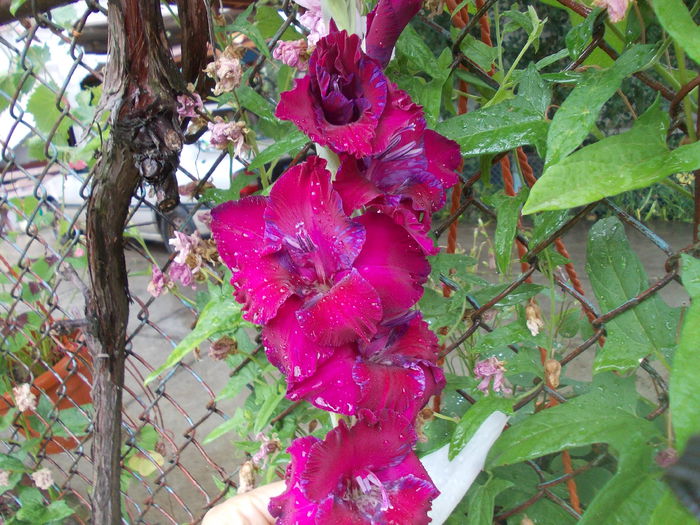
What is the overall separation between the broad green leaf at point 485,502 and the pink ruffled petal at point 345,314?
35 cm

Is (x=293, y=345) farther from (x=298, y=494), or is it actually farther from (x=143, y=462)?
(x=143, y=462)

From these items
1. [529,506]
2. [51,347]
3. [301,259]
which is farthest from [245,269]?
[51,347]

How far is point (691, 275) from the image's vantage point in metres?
0.44

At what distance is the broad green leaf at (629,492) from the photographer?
46 cm

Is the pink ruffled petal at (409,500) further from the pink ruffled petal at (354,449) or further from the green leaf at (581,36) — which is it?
the green leaf at (581,36)

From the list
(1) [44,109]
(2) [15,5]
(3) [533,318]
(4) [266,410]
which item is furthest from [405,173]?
(1) [44,109]

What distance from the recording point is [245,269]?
1.41 ft

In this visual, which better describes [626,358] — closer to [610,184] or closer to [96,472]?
[610,184]

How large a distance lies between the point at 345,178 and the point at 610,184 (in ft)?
0.64

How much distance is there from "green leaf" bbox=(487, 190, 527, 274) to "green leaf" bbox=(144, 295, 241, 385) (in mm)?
290

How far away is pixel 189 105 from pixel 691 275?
54cm

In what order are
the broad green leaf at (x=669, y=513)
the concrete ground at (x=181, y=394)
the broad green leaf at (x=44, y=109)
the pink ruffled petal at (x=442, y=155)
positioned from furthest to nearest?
the concrete ground at (x=181, y=394), the broad green leaf at (x=44, y=109), the pink ruffled petal at (x=442, y=155), the broad green leaf at (x=669, y=513)

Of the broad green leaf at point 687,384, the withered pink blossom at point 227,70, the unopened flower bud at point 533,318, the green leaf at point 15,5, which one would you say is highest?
the green leaf at point 15,5

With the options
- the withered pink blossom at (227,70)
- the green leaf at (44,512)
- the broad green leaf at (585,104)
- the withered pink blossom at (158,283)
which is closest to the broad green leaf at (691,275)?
the broad green leaf at (585,104)
